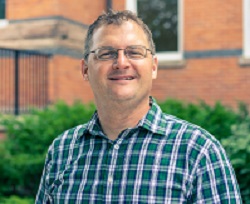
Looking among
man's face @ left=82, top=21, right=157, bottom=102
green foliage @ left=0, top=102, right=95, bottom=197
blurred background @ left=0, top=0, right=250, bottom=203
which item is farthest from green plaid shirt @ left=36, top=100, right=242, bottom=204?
blurred background @ left=0, top=0, right=250, bottom=203

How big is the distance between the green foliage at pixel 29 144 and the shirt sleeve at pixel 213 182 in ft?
14.1

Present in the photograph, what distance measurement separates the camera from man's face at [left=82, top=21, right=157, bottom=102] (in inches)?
71.7

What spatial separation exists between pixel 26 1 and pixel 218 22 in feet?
12.4

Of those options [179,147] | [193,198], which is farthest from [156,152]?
[193,198]

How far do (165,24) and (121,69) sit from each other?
9.06 metres

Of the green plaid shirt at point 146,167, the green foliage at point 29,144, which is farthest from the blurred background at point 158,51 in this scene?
the green plaid shirt at point 146,167

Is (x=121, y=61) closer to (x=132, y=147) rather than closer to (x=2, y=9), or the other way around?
(x=132, y=147)

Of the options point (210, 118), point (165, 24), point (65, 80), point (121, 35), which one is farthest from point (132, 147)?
point (165, 24)

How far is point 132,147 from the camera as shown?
1.86m

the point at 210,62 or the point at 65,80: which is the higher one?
the point at 210,62

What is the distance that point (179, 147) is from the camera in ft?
5.88

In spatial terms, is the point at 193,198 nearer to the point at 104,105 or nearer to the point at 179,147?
the point at 179,147

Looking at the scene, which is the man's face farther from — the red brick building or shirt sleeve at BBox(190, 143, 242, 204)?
the red brick building

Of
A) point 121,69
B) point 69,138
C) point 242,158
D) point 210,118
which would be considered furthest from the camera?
point 210,118
